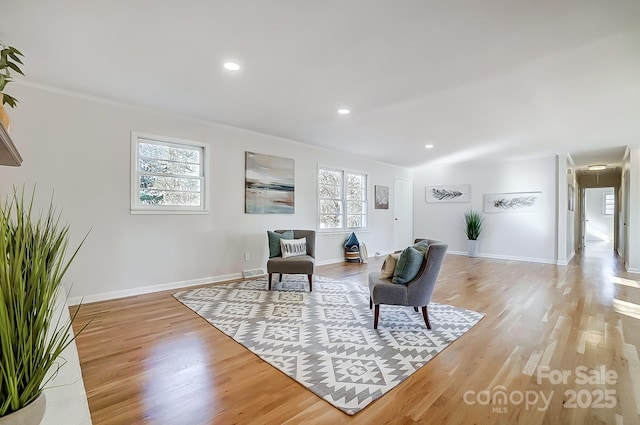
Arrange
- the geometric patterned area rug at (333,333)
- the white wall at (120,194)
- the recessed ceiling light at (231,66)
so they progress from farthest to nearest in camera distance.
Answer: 1. the white wall at (120,194)
2. the recessed ceiling light at (231,66)
3. the geometric patterned area rug at (333,333)

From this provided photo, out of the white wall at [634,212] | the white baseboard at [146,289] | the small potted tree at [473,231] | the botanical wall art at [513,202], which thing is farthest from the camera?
the small potted tree at [473,231]

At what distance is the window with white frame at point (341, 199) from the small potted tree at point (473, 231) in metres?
2.77

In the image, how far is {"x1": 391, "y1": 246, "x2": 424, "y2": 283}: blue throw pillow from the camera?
285cm

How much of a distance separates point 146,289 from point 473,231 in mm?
7326

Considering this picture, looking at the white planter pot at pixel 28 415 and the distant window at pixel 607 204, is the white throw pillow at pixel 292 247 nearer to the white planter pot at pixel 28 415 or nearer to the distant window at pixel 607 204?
the white planter pot at pixel 28 415

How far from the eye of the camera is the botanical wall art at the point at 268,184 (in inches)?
203

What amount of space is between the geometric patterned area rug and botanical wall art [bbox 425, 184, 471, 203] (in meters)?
5.26

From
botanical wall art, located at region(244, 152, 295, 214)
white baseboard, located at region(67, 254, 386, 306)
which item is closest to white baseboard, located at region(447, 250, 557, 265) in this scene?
botanical wall art, located at region(244, 152, 295, 214)

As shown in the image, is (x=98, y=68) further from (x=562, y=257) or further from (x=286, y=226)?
(x=562, y=257)

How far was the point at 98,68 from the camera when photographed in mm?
2953

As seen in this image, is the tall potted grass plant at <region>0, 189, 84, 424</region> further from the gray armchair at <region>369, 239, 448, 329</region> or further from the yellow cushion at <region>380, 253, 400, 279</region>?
the yellow cushion at <region>380, 253, 400, 279</region>

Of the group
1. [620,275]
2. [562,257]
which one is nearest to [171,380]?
[620,275]

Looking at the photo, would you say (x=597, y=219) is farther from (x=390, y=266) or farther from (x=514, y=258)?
(x=390, y=266)

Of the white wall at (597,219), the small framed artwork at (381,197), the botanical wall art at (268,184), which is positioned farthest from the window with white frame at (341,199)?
the white wall at (597,219)
